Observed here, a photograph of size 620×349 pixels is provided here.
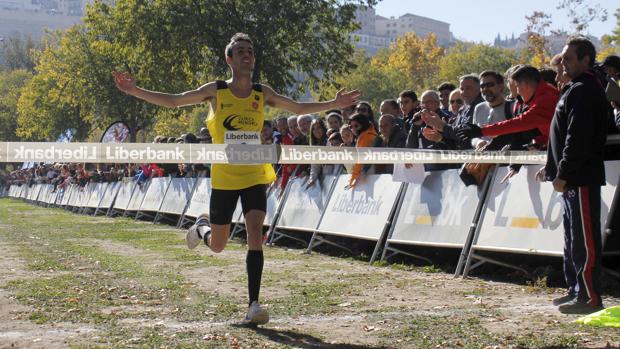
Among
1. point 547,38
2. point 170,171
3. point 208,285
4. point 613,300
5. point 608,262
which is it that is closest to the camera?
point 613,300

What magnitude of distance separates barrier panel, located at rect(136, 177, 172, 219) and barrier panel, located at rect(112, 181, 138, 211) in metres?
2.02

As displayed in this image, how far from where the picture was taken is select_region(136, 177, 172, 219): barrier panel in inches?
991

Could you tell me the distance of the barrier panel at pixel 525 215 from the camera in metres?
8.85

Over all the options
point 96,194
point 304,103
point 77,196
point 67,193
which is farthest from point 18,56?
point 304,103

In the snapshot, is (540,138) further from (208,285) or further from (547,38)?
(547,38)

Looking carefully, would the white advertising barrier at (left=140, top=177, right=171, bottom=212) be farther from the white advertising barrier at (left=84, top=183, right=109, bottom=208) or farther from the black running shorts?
the black running shorts

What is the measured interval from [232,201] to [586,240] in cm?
281

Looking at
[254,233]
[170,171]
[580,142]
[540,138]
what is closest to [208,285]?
[254,233]

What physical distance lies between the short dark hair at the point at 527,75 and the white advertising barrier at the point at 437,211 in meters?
2.25

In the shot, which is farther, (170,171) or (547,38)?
(547,38)

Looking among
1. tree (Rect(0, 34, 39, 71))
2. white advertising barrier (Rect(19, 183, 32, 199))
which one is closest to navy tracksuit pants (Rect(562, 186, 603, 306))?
white advertising barrier (Rect(19, 183, 32, 199))

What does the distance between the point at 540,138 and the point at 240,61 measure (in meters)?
3.57

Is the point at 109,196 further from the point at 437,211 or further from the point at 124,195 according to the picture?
the point at 437,211

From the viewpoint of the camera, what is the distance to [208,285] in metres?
9.73
